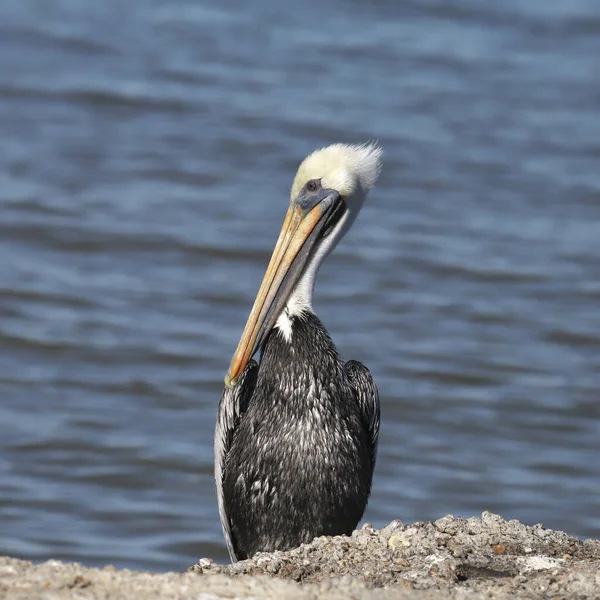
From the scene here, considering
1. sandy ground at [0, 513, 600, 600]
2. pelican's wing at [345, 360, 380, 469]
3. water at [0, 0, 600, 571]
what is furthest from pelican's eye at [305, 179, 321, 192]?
water at [0, 0, 600, 571]

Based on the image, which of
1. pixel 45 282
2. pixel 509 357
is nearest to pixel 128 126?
pixel 45 282

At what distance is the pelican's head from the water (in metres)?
2.27

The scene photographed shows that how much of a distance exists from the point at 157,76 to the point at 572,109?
479 cm

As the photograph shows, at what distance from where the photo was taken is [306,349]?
5969mm

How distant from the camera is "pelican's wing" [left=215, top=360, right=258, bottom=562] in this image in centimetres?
612

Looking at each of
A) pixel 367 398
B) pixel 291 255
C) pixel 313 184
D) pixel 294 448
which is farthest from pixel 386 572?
pixel 313 184

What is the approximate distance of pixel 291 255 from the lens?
634 centimetres

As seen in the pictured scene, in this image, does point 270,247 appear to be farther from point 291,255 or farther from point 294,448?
point 294,448

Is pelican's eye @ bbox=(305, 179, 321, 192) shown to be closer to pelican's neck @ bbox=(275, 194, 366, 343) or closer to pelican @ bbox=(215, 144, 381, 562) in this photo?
pelican @ bbox=(215, 144, 381, 562)

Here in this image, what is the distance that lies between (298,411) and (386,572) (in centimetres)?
129

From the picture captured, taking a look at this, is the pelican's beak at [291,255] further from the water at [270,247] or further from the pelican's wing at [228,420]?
the water at [270,247]

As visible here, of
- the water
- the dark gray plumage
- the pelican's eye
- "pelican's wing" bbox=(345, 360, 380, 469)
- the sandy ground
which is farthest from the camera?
the water

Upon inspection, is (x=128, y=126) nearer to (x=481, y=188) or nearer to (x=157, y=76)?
(x=157, y=76)

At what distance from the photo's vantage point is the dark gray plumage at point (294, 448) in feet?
19.2
